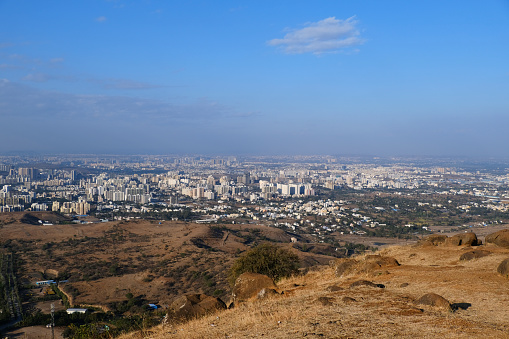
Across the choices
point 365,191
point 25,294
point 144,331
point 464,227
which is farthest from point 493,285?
point 365,191

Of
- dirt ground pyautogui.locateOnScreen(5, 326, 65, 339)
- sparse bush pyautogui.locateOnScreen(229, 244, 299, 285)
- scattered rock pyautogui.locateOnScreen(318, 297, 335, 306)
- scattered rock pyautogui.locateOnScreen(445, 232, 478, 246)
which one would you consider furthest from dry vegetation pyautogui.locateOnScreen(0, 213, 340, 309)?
scattered rock pyautogui.locateOnScreen(318, 297, 335, 306)

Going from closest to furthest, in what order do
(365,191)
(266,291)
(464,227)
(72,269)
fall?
(266,291), (72,269), (464,227), (365,191)

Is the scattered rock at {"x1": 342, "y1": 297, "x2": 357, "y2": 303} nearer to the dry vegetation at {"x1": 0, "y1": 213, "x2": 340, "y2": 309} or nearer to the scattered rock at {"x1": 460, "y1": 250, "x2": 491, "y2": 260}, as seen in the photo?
the scattered rock at {"x1": 460, "y1": 250, "x2": 491, "y2": 260}

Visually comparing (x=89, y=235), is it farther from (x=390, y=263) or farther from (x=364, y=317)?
(x=364, y=317)

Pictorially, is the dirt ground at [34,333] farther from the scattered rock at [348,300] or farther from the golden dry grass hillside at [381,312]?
the scattered rock at [348,300]

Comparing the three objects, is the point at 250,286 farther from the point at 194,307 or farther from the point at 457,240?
the point at 457,240

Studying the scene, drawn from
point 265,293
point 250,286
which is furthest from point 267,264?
point 265,293
